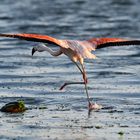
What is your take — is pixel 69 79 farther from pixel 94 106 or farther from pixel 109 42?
pixel 109 42

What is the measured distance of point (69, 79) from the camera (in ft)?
51.8

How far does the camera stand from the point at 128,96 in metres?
13.7

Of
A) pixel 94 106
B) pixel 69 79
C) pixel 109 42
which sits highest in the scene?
pixel 109 42

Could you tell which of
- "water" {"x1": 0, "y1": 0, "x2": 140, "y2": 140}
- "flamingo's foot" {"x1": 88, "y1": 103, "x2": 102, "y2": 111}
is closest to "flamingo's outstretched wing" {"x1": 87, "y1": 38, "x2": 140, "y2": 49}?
"flamingo's foot" {"x1": 88, "y1": 103, "x2": 102, "y2": 111}

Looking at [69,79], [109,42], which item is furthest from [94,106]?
[69,79]

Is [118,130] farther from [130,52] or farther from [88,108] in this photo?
[130,52]

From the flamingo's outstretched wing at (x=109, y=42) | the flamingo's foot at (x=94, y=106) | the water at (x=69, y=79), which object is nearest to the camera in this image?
the water at (x=69, y=79)

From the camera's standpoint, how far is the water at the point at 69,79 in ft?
36.1

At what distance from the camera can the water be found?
11.0 metres

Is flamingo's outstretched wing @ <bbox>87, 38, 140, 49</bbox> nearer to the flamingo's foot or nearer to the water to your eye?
the flamingo's foot

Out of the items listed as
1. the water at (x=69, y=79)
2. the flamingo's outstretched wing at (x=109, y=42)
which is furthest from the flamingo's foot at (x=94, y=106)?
the flamingo's outstretched wing at (x=109, y=42)

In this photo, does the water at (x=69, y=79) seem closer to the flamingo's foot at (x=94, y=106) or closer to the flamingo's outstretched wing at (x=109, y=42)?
the flamingo's foot at (x=94, y=106)

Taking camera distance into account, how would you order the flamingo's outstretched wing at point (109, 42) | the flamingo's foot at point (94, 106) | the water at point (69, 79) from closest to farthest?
1. the water at point (69, 79)
2. the flamingo's outstretched wing at point (109, 42)
3. the flamingo's foot at point (94, 106)

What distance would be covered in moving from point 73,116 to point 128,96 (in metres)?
2.10
